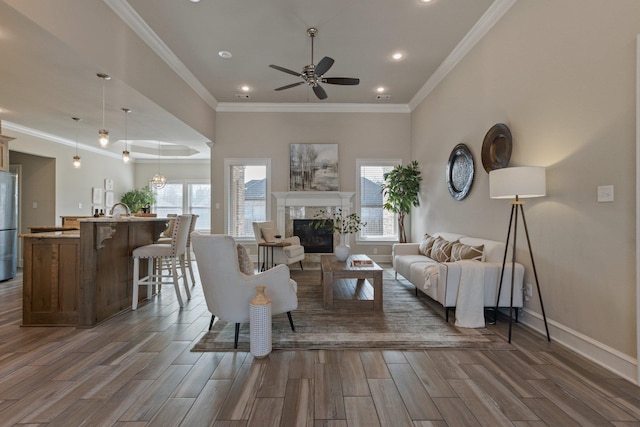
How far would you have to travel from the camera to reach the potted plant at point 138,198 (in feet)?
28.9

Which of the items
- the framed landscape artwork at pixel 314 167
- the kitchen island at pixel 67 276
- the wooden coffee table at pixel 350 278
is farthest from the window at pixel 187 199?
the wooden coffee table at pixel 350 278

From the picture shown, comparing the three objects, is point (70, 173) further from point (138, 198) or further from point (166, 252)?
point (166, 252)

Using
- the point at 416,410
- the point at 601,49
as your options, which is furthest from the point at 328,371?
the point at 601,49

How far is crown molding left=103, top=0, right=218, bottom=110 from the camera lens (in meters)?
3.29

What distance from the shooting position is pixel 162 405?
1795mm

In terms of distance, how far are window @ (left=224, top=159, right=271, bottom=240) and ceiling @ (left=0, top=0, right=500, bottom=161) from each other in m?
1.21

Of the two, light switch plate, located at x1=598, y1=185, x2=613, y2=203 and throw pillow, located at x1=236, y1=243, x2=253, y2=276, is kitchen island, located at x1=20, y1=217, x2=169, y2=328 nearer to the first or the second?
throw pillow, located at x1=236, y1=243, x2=253, y2=276

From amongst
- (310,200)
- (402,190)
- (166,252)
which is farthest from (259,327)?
(402,190)

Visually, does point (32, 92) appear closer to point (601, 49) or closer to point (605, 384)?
point (601, 49)

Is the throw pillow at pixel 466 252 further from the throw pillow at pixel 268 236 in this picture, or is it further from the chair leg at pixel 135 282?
the chair leg at pixel 135 282

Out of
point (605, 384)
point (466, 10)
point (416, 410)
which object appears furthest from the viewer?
point (466, 10)

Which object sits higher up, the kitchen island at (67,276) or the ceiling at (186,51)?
the ceiling at (186,51)

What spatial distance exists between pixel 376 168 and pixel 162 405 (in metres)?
5.80

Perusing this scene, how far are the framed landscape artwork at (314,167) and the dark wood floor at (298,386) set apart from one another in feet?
14.1
